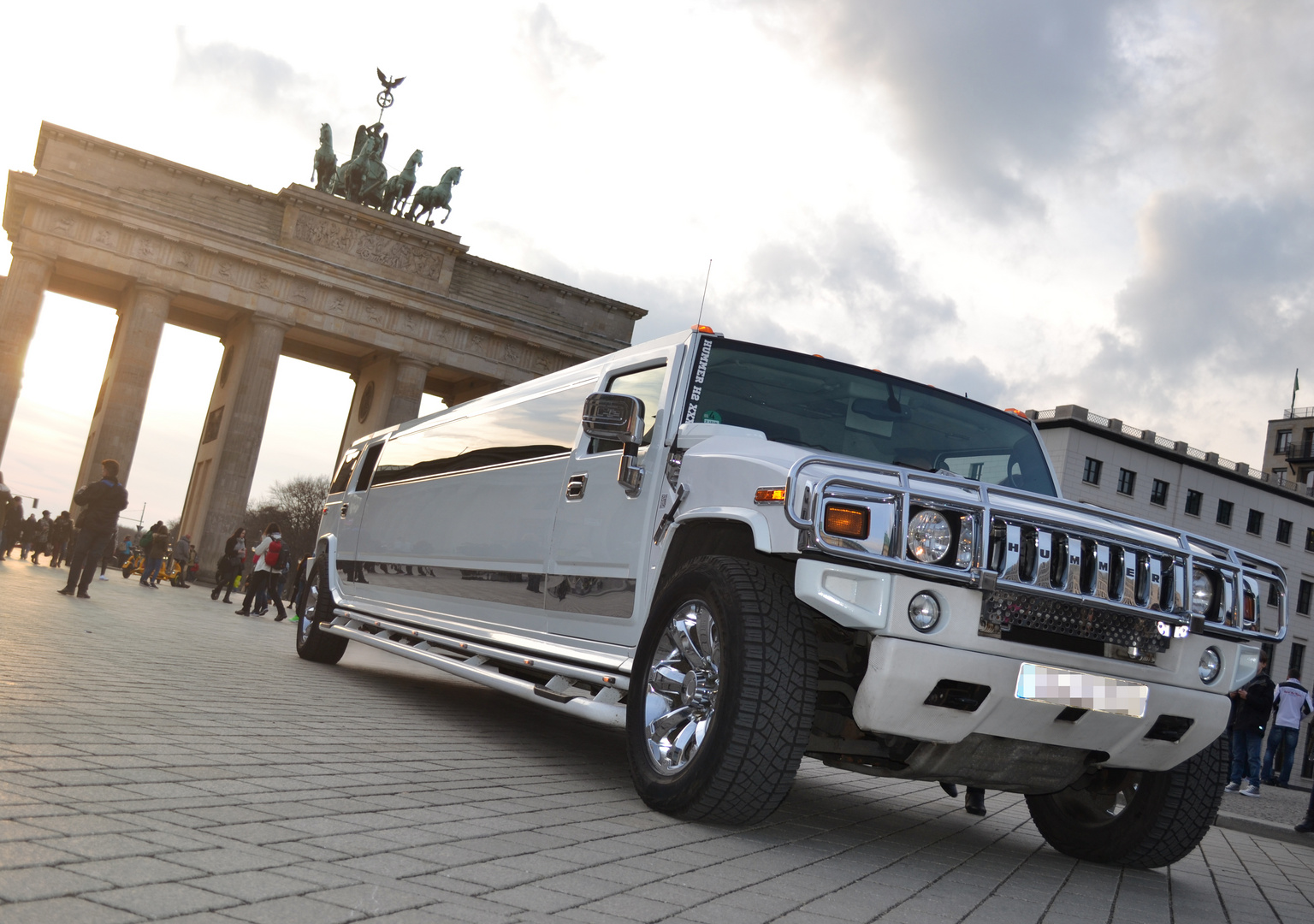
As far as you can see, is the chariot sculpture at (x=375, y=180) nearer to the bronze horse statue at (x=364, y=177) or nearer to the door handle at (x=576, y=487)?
the bronze horse statue at (x=364, y=177)

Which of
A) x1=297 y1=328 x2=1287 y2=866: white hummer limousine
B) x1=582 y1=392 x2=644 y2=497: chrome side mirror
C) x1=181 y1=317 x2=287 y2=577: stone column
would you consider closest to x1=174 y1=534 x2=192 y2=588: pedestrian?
x1=181 y1=317 x2=287 y2=577: stone column

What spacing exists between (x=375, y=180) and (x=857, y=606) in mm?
43746

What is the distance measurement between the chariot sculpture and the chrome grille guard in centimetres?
4329

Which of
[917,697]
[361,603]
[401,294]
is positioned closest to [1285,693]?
[361,603]

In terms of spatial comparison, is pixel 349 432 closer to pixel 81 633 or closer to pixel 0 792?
pixel 81 633

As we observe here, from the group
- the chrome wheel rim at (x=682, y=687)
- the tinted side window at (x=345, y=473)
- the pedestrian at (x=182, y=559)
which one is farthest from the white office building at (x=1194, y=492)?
the chrome wheel rim at (x=682, y=687)

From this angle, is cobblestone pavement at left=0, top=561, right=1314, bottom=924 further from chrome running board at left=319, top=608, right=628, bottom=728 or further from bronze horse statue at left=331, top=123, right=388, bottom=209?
bronze horse statue at left=331, top=123, right=388, bottom=209

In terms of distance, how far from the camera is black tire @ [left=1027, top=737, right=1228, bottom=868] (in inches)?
197

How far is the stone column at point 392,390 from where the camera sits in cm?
4425

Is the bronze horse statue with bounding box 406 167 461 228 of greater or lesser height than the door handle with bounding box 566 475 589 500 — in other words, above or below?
above

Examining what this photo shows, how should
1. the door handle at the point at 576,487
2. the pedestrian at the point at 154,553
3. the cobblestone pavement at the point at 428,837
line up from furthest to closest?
1. the pedestrian at the point at 154,553
2. the door handle at the point at 576,487
3. the cobblestone pavement at the point at 428,837

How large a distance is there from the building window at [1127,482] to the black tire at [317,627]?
53724 millimetres

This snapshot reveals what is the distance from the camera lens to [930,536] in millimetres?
→ 4254

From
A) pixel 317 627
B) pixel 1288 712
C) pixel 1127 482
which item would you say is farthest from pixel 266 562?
pixel 1127 482
